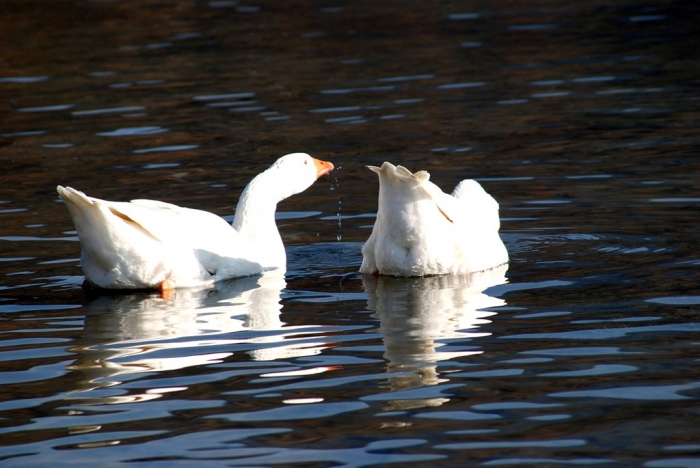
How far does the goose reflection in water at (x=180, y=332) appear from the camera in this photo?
6660 mm

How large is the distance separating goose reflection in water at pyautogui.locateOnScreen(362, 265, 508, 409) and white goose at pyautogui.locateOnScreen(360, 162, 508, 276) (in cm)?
9

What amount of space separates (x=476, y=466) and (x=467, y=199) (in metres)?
4.74

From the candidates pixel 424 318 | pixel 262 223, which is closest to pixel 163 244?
pixel 262 223

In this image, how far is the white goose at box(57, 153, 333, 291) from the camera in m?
8.42

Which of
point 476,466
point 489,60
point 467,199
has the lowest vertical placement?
point 476,466

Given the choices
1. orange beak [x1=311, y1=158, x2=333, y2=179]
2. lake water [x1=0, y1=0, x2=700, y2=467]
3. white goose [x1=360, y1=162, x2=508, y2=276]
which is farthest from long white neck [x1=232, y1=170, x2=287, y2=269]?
white goose [x1=360, y1=162, x2=508, y2=276]

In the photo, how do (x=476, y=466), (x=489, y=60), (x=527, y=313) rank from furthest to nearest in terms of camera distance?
(x=489, y=60), (x=527, y=313), (x=476, y=466)

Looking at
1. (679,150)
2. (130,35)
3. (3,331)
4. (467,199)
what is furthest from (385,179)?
(130,35)

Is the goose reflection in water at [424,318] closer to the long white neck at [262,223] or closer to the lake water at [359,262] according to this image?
the lake water at [359,262]

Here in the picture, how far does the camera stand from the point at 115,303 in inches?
336

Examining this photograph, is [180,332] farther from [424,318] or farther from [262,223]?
[262,223]

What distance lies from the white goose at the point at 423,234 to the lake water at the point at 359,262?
166mm

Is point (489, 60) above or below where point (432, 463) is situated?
above

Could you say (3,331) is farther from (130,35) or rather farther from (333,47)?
(130,35)
